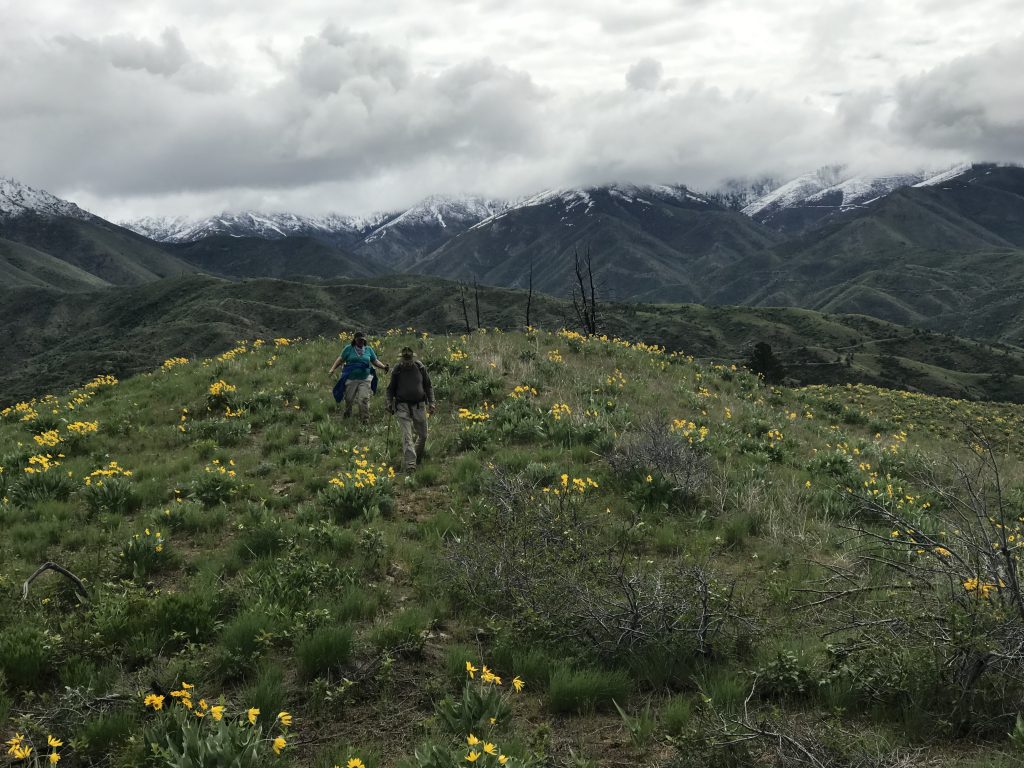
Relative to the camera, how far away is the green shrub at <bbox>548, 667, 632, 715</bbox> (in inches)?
177

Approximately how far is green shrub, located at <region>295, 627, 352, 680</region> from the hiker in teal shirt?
25.6 feet

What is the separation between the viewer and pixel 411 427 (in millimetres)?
10609

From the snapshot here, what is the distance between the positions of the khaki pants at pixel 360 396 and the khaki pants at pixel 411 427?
2.02 metres

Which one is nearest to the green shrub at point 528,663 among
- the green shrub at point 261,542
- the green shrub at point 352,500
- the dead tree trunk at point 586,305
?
the green shrub at point 261,542

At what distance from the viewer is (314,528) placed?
7.11 meters

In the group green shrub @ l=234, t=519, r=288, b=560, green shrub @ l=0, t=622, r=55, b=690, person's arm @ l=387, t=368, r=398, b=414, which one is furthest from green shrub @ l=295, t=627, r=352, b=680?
person's arm @ l=387, t=368, r=398, b=414

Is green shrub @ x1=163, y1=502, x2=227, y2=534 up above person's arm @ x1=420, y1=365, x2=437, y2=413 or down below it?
below

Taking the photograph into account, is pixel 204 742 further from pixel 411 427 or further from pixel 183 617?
pixel 411 427

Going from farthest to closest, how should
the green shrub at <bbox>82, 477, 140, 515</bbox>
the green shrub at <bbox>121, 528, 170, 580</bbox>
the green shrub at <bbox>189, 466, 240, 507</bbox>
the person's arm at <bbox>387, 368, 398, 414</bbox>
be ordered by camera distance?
1. the person's arm at <bbox>387, 368, 398, 414</bbox>
2. the green shrub at <bbox>189, 466, 240, 507</bbox>
3. the green shrub at <bbox>82, 477, 140, 515</bbox>
4. the green shrub at <bbox>121, 528, 170, 580</bbox>

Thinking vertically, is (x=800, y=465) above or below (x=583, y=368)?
below

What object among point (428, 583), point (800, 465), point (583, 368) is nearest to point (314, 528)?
point (428, 583)

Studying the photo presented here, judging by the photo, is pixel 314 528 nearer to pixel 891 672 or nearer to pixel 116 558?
pixel 116 558

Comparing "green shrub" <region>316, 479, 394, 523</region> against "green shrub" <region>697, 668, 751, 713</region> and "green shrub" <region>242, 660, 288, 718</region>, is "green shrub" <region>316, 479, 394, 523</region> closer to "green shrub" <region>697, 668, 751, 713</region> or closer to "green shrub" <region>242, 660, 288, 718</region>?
"green shrub" <region>242, 660, 288, 718</region>

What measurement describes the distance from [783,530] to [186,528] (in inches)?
291
